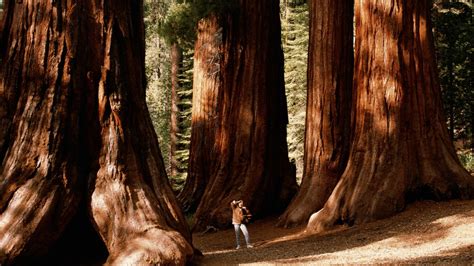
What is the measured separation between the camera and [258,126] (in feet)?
45.6

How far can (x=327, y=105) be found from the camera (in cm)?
1237

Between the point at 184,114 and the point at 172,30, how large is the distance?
1023 cm

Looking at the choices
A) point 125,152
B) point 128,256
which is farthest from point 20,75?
point 128,256

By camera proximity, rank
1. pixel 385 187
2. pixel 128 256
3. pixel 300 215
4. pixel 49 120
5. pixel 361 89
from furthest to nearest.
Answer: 1. pixel 300 215
2. pixel 361 89
3. pixel 385 187
4. pixel 49 120
5. pixel 128 256

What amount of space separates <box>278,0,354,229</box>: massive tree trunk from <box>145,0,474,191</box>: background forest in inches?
138

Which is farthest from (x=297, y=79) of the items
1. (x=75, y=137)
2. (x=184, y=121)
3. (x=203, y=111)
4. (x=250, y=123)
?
(x=75, y=137)

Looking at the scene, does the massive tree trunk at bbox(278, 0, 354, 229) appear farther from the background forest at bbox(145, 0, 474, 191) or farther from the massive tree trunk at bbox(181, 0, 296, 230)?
the background forest at bbox(145, 0, 474, 191)

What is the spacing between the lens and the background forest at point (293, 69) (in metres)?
17.1

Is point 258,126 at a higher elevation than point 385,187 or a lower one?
higher

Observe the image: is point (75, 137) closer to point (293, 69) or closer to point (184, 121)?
point (184, 121)

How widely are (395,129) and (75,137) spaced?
555 centimetres

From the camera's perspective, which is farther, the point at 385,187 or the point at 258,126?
the point at 258,126

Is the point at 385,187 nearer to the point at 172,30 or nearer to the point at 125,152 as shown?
the point at 125,152

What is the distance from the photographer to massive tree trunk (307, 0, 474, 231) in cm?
995
